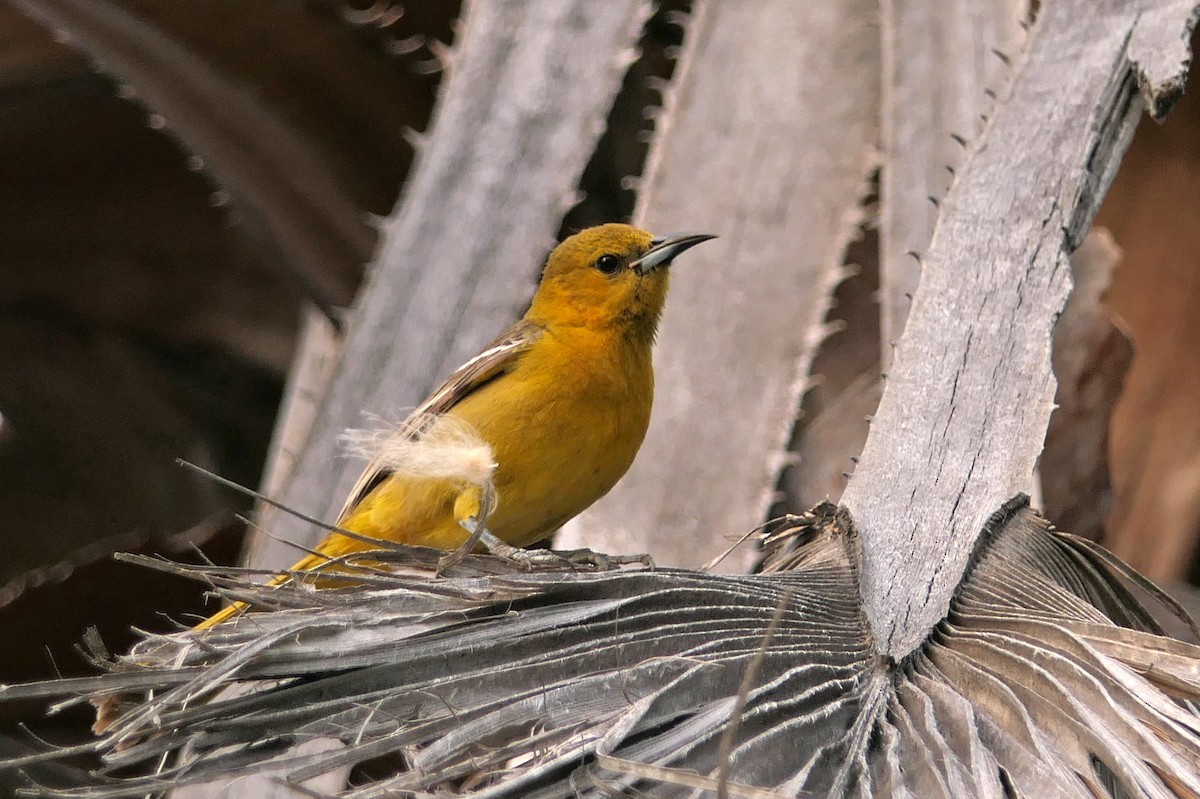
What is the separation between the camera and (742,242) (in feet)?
13.3

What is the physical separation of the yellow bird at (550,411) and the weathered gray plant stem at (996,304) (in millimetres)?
948

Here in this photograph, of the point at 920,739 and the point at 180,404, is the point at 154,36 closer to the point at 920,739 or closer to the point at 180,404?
the point at 180,404

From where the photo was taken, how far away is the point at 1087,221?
2.92 metres

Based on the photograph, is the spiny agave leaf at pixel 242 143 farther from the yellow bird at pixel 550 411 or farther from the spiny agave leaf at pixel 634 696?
the spiny agave leaf at pixel 634 696

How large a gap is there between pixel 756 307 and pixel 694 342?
0.72 feet

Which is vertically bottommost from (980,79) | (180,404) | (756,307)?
(180,404)

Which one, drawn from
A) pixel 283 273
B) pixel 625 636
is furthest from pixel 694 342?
pixel 625 636

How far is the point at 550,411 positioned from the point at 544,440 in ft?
0.28

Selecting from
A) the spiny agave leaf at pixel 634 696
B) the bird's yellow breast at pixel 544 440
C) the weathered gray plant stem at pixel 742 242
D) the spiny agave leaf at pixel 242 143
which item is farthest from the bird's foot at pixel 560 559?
the spiny agave leaf at pixel 242 143

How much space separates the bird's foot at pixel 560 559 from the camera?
220 centimetres

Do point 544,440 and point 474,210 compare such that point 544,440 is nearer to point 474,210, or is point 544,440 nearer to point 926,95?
point 474,210

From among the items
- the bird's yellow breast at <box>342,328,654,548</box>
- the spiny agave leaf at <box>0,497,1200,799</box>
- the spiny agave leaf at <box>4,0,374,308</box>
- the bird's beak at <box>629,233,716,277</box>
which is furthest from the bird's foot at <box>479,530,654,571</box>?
the spiny agave leaf at <box>4,0,374,308</box>

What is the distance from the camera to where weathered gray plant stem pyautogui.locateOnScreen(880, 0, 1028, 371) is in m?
3.80

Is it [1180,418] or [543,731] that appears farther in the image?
[1180,418]
